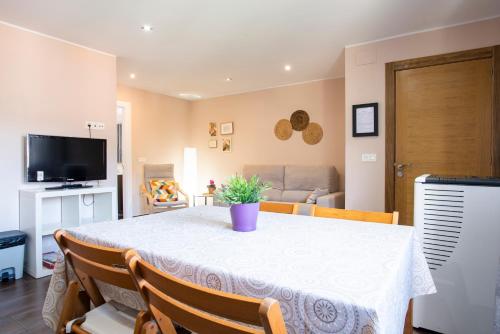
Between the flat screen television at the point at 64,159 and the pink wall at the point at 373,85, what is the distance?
9.77ft

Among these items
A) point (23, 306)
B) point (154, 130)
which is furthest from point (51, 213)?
point (154, 130)

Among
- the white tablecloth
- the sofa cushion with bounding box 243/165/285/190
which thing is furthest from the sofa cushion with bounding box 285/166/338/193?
the white tablecloth

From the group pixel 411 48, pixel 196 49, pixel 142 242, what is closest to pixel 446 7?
pixel 411 48

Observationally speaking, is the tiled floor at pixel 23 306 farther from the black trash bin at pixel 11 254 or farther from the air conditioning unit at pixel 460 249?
the air conditioning unit at pixel 460 249

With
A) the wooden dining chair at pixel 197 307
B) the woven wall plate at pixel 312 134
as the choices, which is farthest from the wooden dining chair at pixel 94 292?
the woven wall plate at pixel 312 134

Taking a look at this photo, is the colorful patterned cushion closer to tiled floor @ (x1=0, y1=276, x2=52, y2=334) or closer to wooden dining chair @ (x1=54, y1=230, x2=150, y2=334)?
tiled floor @ (x1=0, y1=276, x2=52, y2=334)

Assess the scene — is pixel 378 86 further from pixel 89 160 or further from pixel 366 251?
pixel 89 160

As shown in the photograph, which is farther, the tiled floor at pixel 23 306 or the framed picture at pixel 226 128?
the framed picture at pixel 226 128

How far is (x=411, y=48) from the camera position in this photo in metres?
3.20

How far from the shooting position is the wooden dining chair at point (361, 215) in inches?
60.0

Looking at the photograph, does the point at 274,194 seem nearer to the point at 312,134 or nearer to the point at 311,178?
the point at 311,178

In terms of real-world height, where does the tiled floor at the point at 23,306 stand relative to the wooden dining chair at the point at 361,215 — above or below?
below

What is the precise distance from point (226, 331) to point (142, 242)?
0.65m

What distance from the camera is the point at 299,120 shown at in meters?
5.32
